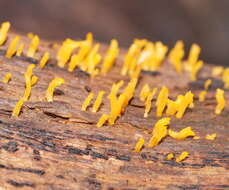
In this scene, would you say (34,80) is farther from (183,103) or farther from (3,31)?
(183,103)

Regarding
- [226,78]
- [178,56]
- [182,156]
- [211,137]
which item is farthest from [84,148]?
[226,78]

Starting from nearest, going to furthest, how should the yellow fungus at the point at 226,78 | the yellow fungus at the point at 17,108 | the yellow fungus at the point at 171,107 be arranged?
1. the yellow fungus at the point at 17,108
2. the yellow fungus at the point at 171,107
3. the yellow fungus at the point at 226,78

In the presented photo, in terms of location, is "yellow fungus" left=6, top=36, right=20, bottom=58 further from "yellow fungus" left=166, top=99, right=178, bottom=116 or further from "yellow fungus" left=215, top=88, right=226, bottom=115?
"yellow fungus" left=215, top=88, right=226, bottom=115

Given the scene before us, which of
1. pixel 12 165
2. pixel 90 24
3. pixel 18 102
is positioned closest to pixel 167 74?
pixel 18 102

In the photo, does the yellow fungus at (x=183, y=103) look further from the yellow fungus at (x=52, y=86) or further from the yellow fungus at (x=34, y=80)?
the yellow fungus at (x=34, y=80)

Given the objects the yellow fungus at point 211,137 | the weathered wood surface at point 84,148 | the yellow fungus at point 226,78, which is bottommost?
the weathered wood surface at point 84,148

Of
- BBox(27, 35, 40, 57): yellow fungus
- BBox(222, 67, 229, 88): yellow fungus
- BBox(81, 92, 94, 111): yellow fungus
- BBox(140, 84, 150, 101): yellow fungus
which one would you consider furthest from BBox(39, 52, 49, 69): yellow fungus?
BBox(222, 67, 229, 88): yellow fungus

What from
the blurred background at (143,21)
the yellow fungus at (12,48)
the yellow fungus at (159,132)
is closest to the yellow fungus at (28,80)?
the yellow fungus at (12,48)
